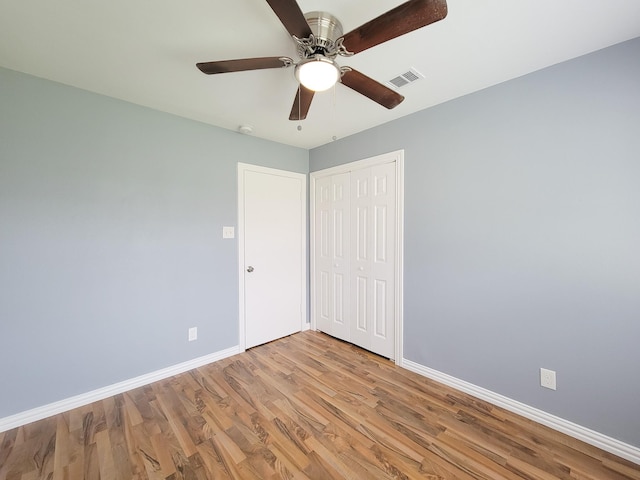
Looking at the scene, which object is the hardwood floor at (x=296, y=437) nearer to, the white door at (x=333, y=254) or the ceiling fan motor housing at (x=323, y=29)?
the white door at (x=333, y=254)

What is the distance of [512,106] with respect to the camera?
73.7 inches

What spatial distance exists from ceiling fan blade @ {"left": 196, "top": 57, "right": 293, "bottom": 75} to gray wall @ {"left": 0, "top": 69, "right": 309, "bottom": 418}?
4.41 ft

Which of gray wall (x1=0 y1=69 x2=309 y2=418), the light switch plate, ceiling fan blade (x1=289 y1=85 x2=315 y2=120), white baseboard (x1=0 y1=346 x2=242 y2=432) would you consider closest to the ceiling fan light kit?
ceiling fan blade (x1=289 y1=85 x2=315 y2=120)

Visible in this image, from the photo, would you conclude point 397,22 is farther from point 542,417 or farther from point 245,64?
point 542,417

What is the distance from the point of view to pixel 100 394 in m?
2.06

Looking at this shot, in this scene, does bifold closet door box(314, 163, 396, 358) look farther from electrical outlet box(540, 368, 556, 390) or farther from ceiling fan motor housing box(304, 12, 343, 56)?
ceiling fan motor housing box(304, 12, 343, 56)

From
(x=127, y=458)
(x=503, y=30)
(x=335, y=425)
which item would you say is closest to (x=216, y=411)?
(x=127, y=458)

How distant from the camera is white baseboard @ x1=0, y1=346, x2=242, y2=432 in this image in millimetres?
1769

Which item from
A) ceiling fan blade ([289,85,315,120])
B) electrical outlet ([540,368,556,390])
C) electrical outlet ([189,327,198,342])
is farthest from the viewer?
electrical outlet ([189,327,198,342])

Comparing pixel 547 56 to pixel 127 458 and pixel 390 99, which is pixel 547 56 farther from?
pixel 127 458

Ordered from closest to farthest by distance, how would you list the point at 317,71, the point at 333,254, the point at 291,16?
1. the point at 291,16
2. the point at 317,71
3. the point at 333,254

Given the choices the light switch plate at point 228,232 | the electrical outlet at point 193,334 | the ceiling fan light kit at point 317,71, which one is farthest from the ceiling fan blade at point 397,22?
the electrical outlet at point 193,334

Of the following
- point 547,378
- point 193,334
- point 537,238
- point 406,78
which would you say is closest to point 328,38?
point 406,78

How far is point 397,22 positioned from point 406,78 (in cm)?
88
